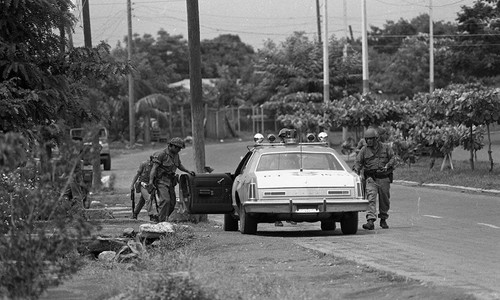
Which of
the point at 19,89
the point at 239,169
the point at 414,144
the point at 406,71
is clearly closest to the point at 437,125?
the point at 414,144

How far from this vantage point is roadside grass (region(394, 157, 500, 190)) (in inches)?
1243

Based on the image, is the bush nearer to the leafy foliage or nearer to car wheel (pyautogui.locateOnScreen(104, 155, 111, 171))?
the leafy foliage

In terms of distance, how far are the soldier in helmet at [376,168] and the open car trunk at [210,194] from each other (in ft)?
8.01

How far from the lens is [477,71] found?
67750 millimetres

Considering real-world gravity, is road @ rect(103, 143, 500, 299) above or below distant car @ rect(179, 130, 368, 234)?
below

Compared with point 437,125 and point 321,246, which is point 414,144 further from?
point 321,246

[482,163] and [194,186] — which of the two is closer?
[194,186]

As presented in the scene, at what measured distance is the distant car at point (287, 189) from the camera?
17688mm

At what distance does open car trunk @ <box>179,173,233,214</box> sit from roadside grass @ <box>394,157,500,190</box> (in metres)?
12.3

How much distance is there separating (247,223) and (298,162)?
1.37m

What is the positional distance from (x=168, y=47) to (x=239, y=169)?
316 feet

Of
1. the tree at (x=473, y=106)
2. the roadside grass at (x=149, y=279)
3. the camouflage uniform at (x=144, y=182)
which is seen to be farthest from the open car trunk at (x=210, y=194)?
the tree at (x=473, y=106)

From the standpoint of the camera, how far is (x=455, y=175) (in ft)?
113

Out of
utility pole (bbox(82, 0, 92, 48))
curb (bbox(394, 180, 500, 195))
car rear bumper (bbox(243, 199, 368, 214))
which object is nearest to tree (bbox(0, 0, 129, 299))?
car rear bumper (bbox(243, 199, 368, 214))
